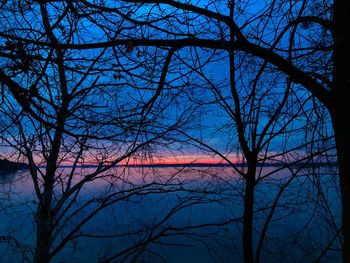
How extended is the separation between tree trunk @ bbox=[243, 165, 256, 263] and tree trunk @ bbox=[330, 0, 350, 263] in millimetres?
715

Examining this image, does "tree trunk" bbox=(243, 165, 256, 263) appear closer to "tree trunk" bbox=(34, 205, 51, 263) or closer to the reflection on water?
the reflection on water

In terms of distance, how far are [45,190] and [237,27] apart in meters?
3.83

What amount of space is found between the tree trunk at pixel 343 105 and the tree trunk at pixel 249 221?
28.2 inches

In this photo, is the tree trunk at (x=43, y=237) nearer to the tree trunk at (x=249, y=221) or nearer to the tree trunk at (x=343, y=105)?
the tree trunk at (x=249, y=221)

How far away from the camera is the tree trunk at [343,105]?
2.33 m

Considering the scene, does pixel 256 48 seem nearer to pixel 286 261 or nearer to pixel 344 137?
pixel 344 137

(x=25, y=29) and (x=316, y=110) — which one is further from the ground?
(x=25, y=29)

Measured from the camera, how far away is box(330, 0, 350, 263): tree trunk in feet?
7.63

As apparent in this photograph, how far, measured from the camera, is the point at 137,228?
5262 millimetres

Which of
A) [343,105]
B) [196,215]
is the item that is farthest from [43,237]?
[343,105]

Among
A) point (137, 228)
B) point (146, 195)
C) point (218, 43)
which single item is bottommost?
point (137, 228)

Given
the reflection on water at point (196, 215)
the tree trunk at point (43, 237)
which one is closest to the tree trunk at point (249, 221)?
the reflection on water at point (196, 215)

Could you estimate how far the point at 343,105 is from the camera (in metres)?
2.35

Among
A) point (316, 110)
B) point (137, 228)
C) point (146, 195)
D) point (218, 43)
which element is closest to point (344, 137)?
point (316, 110)
